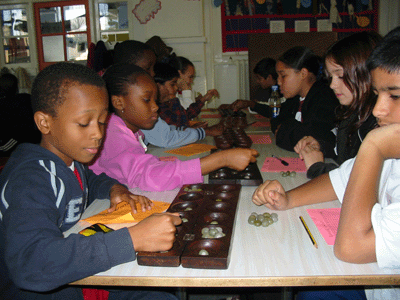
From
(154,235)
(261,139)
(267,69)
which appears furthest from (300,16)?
(154,235)

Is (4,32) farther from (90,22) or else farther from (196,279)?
(196,279)

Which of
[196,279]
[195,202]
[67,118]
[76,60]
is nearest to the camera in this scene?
[196,279]

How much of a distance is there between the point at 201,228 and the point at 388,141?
0.53 metres

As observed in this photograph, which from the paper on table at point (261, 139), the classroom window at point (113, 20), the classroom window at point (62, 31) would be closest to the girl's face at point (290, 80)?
the paper on table at point (261, 139)

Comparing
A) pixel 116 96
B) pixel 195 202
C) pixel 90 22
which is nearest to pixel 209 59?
pixel 90 22

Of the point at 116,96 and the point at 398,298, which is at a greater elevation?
the point at 116,96

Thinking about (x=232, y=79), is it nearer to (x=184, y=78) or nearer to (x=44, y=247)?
(x=184, y=78)

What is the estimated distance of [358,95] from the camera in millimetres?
1541

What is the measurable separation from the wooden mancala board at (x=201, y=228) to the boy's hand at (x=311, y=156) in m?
0.44

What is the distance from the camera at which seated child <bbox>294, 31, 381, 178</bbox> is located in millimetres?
1476

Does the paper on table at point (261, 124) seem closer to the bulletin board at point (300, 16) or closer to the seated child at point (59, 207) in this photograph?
the seated child at point (59, 207)

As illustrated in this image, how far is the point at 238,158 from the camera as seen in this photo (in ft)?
4.62

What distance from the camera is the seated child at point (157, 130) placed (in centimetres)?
225

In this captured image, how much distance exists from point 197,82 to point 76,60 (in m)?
2.10
